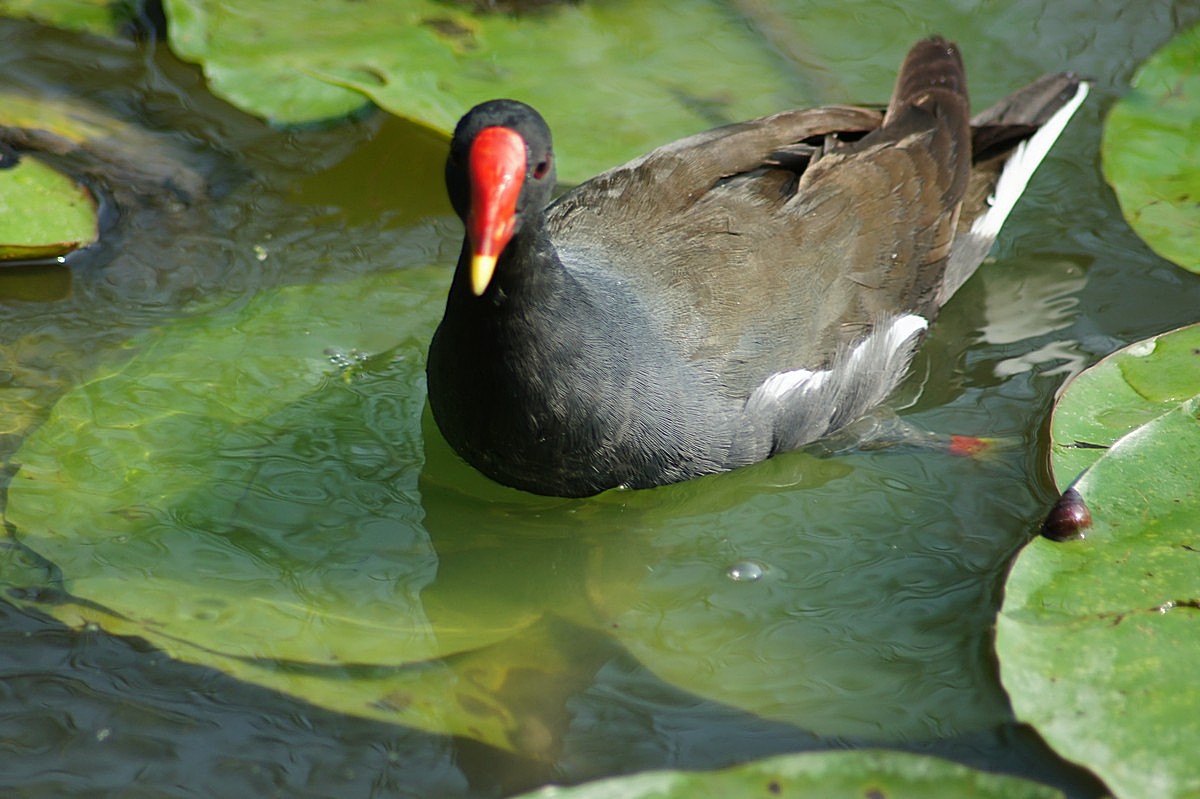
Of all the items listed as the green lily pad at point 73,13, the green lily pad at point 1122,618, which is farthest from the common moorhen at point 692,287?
the green lily pad at point 73,13

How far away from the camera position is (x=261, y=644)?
225cm

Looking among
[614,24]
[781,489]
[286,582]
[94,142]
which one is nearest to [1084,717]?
[781,489]

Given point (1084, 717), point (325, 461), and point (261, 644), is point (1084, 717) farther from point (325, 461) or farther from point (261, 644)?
point (325, 461)

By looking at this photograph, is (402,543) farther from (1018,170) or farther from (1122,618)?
(1018,170)

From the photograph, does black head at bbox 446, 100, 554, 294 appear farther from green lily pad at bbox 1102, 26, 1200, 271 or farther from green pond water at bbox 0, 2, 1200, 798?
green lily pad at bbox 1102, 26, 1200, 271

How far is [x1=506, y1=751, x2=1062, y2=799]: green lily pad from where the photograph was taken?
1.74 meters

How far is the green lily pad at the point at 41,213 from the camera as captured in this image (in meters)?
3.04

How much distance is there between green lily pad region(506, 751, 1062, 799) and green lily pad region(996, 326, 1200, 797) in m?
0.20

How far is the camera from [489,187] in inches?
82.6

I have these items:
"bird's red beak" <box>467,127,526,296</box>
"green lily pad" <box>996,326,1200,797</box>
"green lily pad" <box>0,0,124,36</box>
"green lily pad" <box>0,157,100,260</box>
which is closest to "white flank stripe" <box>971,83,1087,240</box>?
"green lily pad" <box>996,326,1200,797</box>

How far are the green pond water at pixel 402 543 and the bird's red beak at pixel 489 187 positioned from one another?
678 millimetres

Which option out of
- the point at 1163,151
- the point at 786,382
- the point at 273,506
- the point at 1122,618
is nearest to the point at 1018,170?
the point at 1163,151

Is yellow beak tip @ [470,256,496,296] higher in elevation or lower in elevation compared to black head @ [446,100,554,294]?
lower

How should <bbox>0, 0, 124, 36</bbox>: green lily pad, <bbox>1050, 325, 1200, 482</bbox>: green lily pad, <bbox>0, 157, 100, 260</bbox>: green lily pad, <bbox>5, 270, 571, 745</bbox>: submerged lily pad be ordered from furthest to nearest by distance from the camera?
<bbox>0, 0, 124, 36</bbox>: green lily pad, <bbox>0, 157, 100, 260</bbox>: green lily pad, <bbox>1050, 325, 1200, 482</bbox>: green lily pad, <bbox>5, 270, 571, 745</bbox>: submerged lily pad
